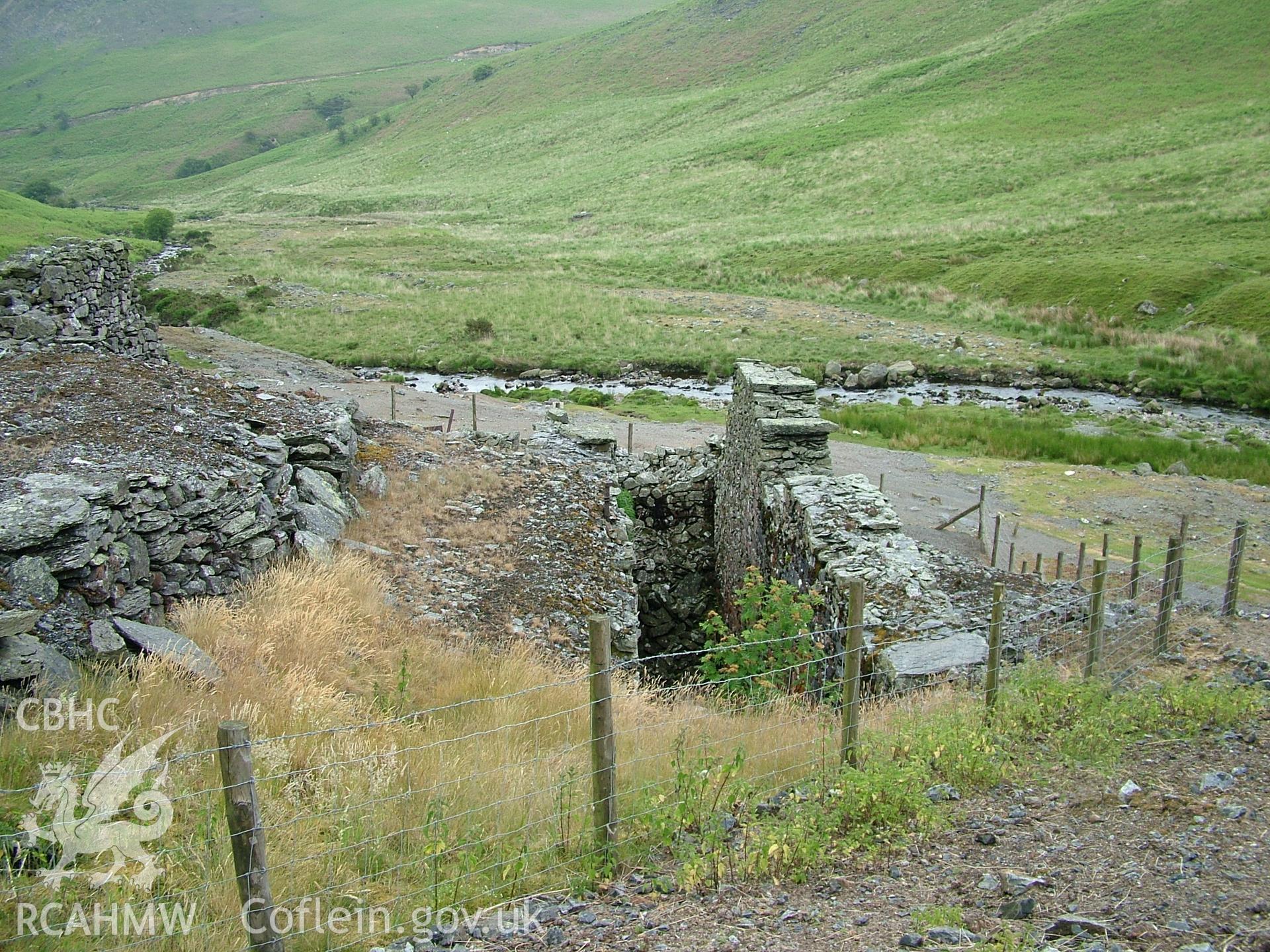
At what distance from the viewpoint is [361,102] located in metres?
182

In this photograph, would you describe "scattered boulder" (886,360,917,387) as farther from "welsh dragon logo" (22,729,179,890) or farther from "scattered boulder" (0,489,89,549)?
"welsh dragon logo" (22,729,179,890)

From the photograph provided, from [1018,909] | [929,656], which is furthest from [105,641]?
[929,656]

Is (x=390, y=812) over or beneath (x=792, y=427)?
beneath

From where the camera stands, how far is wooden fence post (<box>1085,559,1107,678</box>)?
24.6 ft

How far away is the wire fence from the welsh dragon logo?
10mm

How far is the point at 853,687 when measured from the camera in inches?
236

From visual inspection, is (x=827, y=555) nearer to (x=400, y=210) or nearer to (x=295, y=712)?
(x=295, y=712)

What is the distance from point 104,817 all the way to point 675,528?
13.0 meters

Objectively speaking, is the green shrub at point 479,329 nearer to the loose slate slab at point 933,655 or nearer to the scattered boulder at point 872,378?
the scattered boulder at point 872,378

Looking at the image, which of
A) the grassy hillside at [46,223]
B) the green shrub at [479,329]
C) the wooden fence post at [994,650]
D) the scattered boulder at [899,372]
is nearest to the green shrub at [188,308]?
the grassy hillside at [46,223]

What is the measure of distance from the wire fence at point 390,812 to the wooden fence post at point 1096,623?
3.18ft

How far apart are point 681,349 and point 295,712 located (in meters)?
34.5

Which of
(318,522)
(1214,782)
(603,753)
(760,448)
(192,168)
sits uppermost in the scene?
(192,168)

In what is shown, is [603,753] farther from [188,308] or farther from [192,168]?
[192,168]
